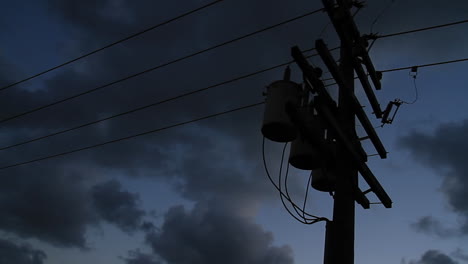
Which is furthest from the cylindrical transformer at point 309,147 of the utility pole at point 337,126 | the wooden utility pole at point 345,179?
the wooden utility pole at point 345,179

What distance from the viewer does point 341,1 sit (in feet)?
19.8

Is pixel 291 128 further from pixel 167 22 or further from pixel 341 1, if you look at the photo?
pixel 167 22

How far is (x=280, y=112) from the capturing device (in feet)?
17.6

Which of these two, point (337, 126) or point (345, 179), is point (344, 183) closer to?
point (345, 179)

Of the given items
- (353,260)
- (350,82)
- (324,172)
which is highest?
(350,82)

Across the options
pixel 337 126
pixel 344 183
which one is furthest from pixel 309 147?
pixel 344 183

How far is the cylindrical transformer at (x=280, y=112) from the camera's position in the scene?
17.4 ft

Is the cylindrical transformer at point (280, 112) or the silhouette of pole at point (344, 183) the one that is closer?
the silhouette of pole at point (344, 183)

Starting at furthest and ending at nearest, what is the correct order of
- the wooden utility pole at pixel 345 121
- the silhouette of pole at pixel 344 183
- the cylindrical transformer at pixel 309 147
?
the cylindrical transformer at pixel 309 147
the wooden utility pole at pixel 345 121
the silhouette of pole at pixel 344 183

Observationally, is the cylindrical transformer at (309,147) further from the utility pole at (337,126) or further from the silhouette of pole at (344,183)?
the silhouette of pole at (344,183)

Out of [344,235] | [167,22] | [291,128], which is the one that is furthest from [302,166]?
[167,22]

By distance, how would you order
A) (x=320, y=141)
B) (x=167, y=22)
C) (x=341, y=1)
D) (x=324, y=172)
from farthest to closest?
(x=167, y=22)
(x=341, y=1)
(x=324, y=172)
(x=320, y=141)

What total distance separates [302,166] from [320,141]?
616 mm

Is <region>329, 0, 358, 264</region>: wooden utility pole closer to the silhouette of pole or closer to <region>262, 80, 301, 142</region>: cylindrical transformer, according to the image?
the silhouette of pole
